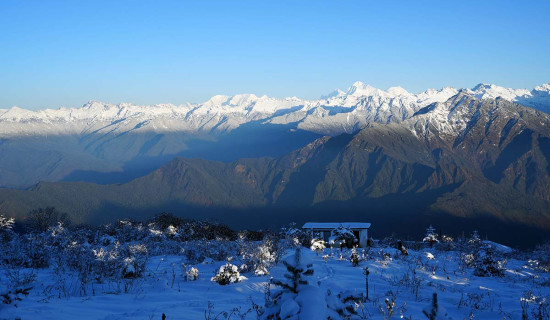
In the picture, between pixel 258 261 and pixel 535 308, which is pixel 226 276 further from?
pixel 535 308

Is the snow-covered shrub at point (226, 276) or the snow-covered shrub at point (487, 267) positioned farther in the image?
the snow-covered shrub at point (487, 267)

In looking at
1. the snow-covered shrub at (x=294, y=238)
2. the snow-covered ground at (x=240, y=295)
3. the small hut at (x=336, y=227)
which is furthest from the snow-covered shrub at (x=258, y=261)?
the small hut at (x=336, y=227)

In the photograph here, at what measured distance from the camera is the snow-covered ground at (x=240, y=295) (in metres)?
7.48

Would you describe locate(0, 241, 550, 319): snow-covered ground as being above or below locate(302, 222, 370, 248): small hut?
above

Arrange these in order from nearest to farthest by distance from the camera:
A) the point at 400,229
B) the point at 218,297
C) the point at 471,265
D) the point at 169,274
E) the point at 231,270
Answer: the point at 218,297 < the point at 231,270 < the point at 169,274 < the point at 471,265 < the point at 400,229

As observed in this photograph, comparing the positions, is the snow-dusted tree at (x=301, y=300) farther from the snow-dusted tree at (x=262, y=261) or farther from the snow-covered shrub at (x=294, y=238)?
the snow-covered shrub at (x=294, y=238)

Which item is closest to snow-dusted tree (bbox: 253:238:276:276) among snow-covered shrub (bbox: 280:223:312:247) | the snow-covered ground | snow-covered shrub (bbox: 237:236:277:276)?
snow-covered shrub (bbox: 237:236:277:276)

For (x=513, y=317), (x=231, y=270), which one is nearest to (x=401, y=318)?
(x=513, y=317)

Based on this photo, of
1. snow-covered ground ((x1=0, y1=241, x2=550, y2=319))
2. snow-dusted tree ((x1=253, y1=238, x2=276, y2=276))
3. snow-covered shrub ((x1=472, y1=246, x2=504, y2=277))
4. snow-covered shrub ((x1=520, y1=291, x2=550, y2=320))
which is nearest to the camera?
snow-covered ground ((x1=0, y1=241, x2=550, y2=319))

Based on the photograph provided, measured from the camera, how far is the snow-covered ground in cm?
748

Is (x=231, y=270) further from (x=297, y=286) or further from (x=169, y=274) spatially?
(x=297, y=286)

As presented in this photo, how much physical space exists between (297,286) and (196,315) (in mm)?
3545

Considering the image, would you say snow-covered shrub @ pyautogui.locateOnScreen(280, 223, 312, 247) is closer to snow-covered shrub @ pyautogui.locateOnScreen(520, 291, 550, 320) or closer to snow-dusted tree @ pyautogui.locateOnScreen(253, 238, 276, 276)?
snow-dusted tree @ pyautogui.locateOnScreen(253, 238, 276, 276)

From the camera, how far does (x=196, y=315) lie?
7473mm
